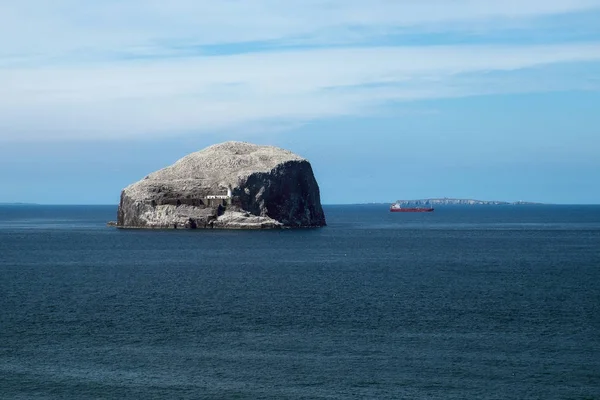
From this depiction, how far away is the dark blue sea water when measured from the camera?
113ft

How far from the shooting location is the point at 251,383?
34500 mm

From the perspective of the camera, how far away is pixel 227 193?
135125mm

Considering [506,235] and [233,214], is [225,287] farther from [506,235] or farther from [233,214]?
[506,235]

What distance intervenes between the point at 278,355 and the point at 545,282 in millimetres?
33755

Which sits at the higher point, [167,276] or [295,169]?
[295,169]

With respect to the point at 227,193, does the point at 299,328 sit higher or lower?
lower

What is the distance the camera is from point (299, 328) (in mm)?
45594

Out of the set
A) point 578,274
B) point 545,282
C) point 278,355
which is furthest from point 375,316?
point 578,274

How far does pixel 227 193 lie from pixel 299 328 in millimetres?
90403

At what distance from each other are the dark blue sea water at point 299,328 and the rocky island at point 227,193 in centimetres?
4770

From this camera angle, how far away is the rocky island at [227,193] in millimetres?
136000

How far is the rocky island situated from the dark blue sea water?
47703 millimetres

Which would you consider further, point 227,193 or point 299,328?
point 227,193

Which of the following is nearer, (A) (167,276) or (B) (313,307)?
(B) (313,307)
